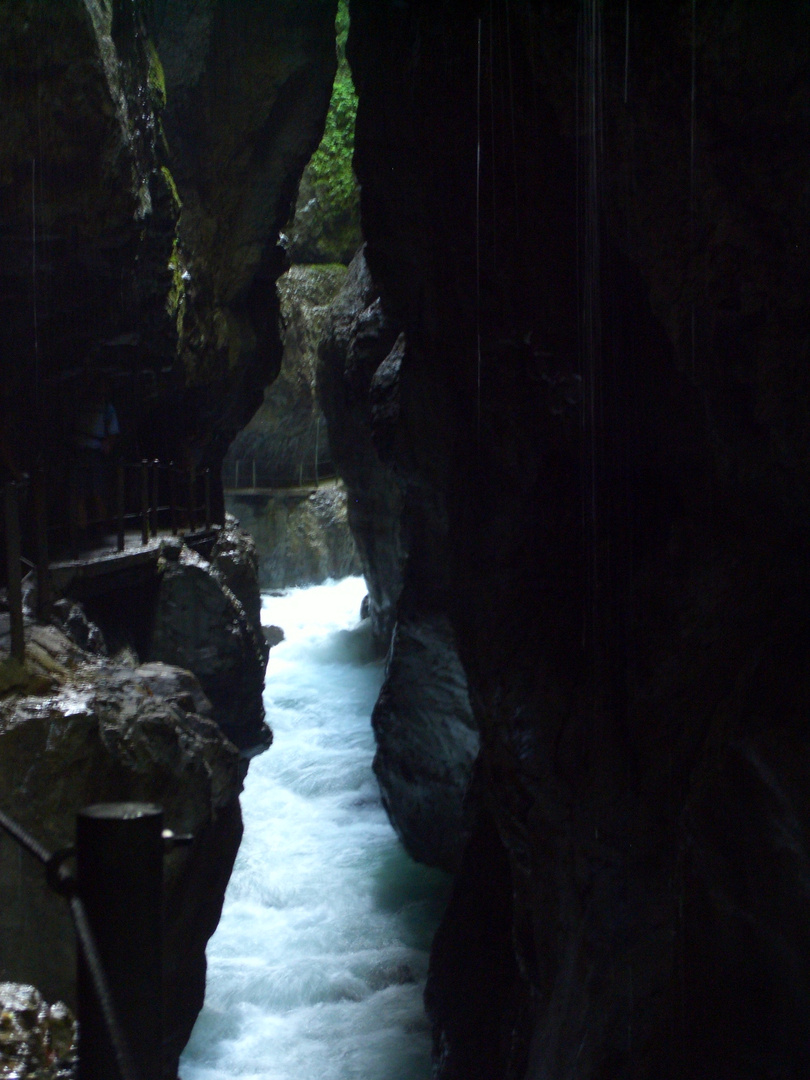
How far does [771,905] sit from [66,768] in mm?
3724

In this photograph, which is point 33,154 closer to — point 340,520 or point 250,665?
point 250,665

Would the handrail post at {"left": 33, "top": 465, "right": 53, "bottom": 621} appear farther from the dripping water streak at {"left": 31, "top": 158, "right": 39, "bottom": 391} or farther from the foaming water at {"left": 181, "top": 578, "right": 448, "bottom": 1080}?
the foaming water at {"left": 181, "top": 578, "right": 448, "bottom": 1080}

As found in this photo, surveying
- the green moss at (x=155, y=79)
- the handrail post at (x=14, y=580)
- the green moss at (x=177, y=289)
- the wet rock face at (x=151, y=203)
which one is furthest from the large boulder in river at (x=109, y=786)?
the green moss at (x=155, y=79)

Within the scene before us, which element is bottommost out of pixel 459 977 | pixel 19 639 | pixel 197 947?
pixel 459 977

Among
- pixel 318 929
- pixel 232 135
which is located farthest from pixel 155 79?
pixel 318 929

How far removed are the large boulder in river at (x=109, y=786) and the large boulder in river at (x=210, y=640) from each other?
5014mm

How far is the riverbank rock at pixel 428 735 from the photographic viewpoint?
36.1 ft

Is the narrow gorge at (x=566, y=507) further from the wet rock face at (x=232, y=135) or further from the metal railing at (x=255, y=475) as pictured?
A: the metal railing at (x=255, y=475)

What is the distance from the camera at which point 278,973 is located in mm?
9266

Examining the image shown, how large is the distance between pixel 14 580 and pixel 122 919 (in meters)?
5.03

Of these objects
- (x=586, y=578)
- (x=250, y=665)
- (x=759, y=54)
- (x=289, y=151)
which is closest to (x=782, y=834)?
(x=586, y=578)

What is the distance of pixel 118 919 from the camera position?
4.69 feet

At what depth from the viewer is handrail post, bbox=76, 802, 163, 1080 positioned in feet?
4.59

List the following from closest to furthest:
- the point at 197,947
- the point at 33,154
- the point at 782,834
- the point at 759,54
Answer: the point at 759,54 < the point at 782,834 < the point at 197,947 < the point at 33,154
